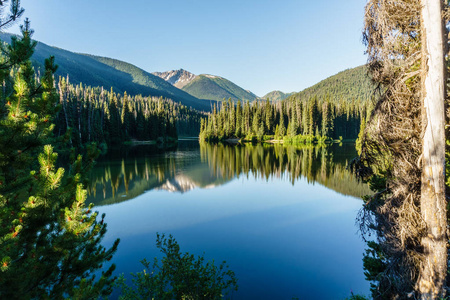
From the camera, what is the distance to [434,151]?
4562mm

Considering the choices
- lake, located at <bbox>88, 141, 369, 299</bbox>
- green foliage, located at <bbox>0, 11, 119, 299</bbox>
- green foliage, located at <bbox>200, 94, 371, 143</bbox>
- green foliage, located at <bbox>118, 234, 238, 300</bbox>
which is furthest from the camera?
green foliage, located at <bbox>200, 94, 371, 143</bbox>

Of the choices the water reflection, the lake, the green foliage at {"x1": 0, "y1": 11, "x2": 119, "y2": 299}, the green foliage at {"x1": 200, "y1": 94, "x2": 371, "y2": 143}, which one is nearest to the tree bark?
the lake

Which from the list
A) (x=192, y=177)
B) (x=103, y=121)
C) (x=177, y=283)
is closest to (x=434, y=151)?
(x=177, y=283)

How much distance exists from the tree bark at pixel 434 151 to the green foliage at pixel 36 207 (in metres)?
5.86

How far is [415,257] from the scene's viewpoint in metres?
4.88

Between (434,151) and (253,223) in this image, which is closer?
(434,151)

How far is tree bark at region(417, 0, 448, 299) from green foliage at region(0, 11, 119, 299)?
586cm

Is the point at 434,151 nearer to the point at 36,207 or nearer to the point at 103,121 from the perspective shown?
the point at 36,207

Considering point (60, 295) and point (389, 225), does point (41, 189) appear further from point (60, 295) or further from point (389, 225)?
point (389, 225)

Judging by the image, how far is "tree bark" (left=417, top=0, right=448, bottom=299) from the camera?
4500 mm

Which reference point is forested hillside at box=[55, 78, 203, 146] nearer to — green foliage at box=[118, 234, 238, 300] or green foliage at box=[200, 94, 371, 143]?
green foliage at box=[200, 94, 371, 143]

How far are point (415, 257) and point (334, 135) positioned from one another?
314ft

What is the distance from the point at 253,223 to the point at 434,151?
11198 millimetres

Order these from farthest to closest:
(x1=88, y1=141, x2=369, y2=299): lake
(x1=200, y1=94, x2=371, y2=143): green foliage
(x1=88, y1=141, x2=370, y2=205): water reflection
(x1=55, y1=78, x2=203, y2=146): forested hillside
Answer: (x1=200, y1=94, x2=371, y2=143): green foliage < (x1=55, y1=78, x2=203, y2=146): forested hillside < (x1=88, y1=141, x2=370, y2=205): water reflection < (x1=88, y1=141, x2=369, y2=299): lake
